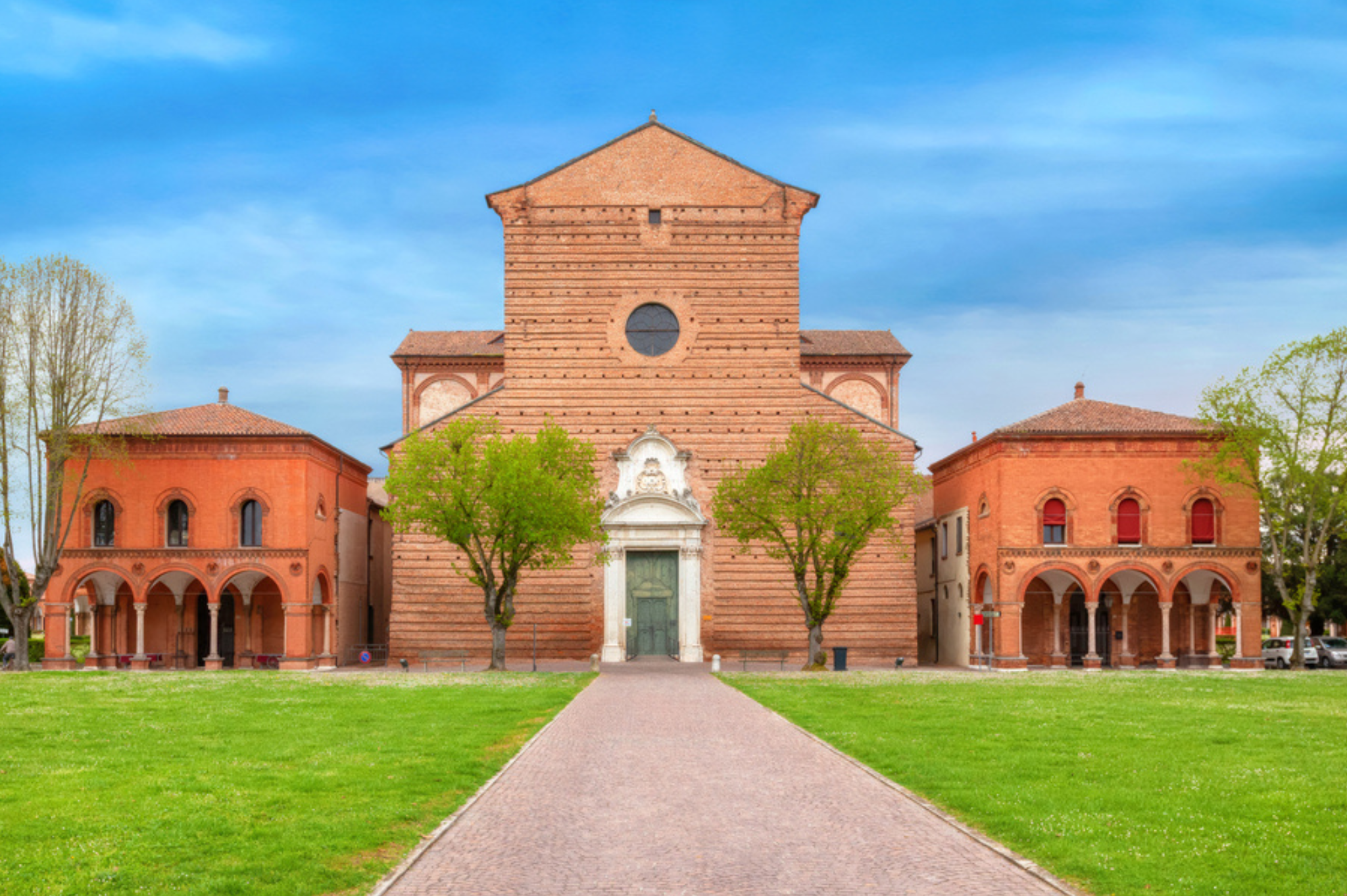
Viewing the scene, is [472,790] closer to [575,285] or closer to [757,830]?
[757,830]

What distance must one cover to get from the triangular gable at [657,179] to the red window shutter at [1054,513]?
12.8m

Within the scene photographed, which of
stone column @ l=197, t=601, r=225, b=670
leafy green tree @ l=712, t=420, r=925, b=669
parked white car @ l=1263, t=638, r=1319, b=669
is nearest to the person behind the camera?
leafy green tree @ l=712, t=420, r=925, b=669

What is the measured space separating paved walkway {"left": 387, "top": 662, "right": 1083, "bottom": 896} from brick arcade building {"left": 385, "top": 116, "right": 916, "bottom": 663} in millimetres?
23323

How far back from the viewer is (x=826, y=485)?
3775 cm

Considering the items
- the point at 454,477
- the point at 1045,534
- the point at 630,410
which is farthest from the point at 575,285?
the point at 1045,534

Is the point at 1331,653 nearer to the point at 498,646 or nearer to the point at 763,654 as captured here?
the point at 763,654

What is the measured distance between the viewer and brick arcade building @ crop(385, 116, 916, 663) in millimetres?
40062

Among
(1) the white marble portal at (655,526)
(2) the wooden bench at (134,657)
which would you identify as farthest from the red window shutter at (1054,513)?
(2) the wooden bench at (134,657)

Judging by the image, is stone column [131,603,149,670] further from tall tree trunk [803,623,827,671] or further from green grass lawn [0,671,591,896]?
tall tree trunk [803,623,827,671]

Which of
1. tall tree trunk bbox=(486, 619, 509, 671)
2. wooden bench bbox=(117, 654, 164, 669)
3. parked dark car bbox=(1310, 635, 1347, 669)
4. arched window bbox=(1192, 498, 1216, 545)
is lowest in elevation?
parked dark car bbox=(1310, 635, 1347, 669)

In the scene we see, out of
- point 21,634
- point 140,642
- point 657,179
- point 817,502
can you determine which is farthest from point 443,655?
point 657,179

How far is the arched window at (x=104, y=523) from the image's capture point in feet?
128

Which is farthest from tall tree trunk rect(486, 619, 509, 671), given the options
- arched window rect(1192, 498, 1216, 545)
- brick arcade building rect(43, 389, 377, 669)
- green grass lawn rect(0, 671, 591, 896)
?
arched window rect(1192, 498, 1216, 545)

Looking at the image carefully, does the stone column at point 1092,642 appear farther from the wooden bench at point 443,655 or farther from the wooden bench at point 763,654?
the wooden bench at point 443,655
